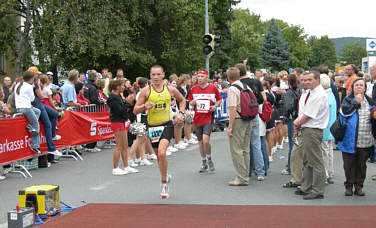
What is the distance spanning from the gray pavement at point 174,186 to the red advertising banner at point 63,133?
51 cm

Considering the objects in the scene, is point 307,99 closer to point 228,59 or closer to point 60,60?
point 60,60

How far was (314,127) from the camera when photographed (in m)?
7.75

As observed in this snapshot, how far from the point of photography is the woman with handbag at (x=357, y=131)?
7.96 m

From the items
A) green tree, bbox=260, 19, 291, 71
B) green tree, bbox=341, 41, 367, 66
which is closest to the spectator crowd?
green tree, bbox=260, 19, 291, 71

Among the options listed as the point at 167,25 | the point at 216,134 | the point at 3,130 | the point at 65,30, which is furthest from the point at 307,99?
the point at 167,25

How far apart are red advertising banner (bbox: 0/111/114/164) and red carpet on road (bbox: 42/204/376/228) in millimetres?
3456

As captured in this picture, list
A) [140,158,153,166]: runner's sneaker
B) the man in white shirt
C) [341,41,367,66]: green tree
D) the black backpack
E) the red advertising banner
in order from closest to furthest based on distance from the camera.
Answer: the man in white shirt < the black backpack < the red advertising banner < [140,158,153,166]: runner's sneaker < [341,41,367,66]: green tree

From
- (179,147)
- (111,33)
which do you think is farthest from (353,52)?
(179,147)

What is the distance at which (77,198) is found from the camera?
8383 millimetres

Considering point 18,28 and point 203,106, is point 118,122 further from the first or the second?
point 18,28

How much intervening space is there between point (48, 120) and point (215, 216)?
240 inches

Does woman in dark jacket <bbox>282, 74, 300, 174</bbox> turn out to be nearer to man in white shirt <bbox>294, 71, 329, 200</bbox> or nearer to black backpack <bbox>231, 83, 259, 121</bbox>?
black backpack <bbox>231, 83, 259, 121</bbox>

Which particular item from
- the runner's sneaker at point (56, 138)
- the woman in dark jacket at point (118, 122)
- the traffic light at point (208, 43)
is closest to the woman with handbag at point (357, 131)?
the woman in dark jacket at point (118, 122)

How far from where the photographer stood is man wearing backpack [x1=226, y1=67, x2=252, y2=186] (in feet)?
29.3
